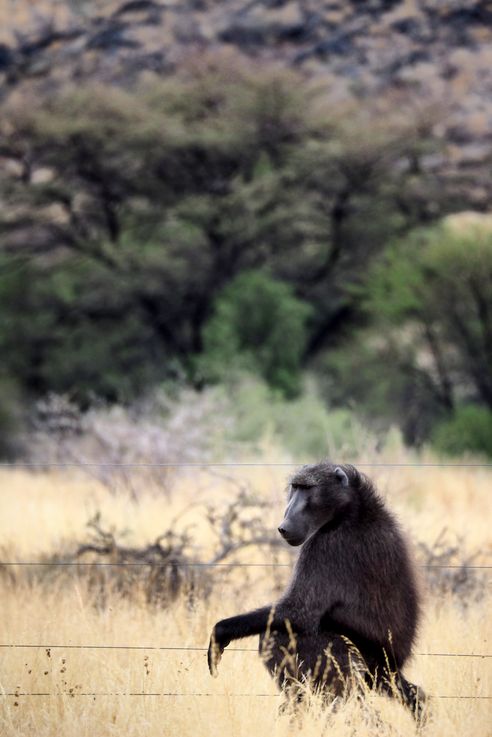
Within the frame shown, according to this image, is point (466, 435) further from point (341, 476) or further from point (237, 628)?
point (237, 628)

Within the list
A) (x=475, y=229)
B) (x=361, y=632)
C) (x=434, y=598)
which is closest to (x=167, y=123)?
(x=475, y=229)

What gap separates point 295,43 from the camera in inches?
1371

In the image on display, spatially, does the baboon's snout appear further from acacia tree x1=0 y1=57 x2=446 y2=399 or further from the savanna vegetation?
acacia tree x1=0 y1=57 x2=446 y2=399

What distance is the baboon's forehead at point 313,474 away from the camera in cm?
473

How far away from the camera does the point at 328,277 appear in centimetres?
2350

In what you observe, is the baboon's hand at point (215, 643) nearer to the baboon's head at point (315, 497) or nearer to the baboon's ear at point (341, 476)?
the baboon's head at point (315, 497)

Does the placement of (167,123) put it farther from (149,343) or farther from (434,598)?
(434,598)

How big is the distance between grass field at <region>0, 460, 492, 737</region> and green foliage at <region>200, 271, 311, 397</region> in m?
11.5

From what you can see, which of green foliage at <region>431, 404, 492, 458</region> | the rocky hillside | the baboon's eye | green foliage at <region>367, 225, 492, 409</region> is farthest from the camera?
the rocky hillside

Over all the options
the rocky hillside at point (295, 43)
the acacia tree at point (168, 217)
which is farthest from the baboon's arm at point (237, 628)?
the rocky hillside at point (295, 43)

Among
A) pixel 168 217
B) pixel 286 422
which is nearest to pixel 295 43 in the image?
pixel 168 217

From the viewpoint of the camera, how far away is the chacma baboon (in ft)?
14.6

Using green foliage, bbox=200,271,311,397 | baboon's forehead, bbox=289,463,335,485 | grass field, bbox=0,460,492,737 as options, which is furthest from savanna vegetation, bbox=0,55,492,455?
baboon's forehead, bbox=289,463,335,485

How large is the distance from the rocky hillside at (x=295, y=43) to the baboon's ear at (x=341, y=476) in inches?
1139
